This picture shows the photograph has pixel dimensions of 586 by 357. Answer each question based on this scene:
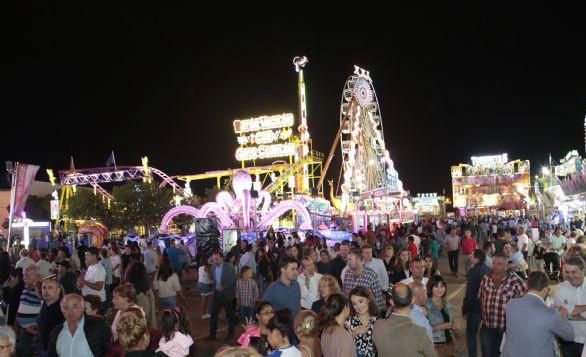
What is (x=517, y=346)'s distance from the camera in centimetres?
467

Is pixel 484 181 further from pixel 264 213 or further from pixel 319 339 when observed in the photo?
pixel 319 339

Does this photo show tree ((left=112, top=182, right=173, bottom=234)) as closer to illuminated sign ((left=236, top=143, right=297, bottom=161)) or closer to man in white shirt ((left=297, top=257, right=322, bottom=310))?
illuminated sign ((left=236, top=143, right=297, bottom=161))

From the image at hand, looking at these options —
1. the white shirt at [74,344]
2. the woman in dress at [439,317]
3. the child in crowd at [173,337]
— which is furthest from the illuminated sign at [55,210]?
the child in crowd at [173,337]

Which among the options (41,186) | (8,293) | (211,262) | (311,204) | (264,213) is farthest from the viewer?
(41,186)

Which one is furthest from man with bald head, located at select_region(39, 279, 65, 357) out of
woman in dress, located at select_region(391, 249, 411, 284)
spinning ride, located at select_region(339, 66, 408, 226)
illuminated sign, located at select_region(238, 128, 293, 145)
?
illuminated sign, located at select_region(238, 128, 293, 145)

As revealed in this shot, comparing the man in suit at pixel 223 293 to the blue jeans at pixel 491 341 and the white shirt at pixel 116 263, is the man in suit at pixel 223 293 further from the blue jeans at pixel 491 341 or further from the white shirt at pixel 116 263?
the blue jeans at pixel 491 341

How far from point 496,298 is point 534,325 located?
5.43 ft

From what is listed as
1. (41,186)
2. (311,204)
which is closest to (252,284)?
(311,204)

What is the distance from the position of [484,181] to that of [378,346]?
10534 cm

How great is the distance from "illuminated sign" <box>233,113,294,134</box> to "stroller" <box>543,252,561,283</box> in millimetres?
51872

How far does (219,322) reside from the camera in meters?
12.0

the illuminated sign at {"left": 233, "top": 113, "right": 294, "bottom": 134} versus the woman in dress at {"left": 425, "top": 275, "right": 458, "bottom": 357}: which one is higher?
the illuminated sign at {"left": 233, "top": 113, "right": 294, "bottom": 134}

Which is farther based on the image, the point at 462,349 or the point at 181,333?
the point at 462,349

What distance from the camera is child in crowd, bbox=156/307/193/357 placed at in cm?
461
